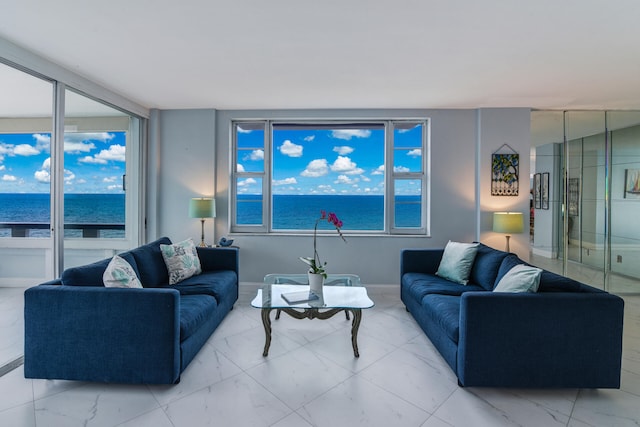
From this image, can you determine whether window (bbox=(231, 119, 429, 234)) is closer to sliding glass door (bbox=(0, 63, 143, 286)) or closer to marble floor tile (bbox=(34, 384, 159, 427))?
sliding glass door (bbox=(0, 63, 143, 286))

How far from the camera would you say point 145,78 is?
318 cm

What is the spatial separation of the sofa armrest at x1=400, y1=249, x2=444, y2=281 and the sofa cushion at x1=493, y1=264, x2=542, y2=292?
1.27 meters

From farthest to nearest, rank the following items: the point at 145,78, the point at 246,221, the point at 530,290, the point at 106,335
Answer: the point at 246,221 → the point at 145,78 → the point at 530,290 → the point at 106,335

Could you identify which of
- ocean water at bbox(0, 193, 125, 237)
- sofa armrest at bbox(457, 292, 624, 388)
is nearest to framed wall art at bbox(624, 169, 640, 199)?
sofa armrest at bbox(457, 292, 624, 388)

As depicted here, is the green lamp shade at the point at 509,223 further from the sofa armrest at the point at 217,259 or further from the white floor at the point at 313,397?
the sofa armrest at the point at 217,259

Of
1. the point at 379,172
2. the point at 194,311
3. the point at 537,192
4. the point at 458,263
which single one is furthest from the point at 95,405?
the point at 537,192

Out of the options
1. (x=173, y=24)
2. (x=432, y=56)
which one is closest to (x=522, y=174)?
(x=432, y=56)

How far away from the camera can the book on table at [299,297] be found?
2611 millimetres

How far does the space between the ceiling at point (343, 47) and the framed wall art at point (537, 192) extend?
3.24 ft

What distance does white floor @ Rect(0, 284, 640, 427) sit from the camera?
181 centimetres

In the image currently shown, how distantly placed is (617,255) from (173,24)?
5.70 meters

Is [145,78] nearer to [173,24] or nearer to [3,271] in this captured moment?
[173,24]

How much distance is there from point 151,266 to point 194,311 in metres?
0.89

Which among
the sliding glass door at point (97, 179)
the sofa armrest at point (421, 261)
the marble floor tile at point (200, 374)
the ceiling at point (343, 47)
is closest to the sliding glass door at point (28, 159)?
the sliding glass door at point (97, 179)
